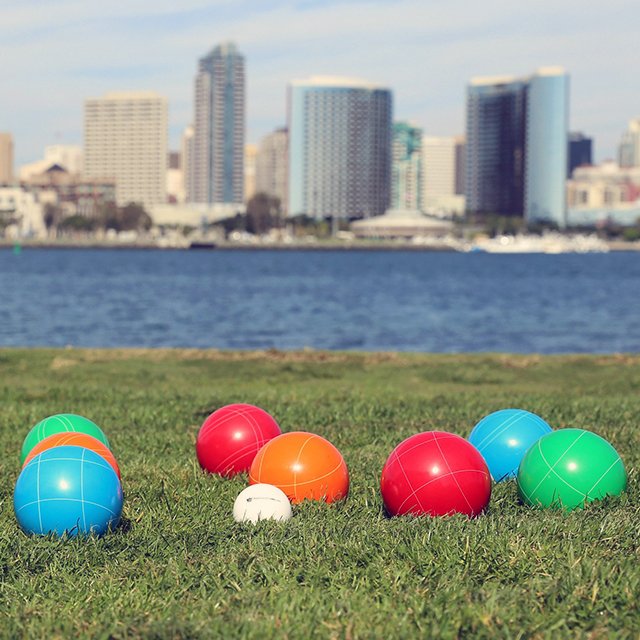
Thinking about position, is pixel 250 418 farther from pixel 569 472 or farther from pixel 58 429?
pixel 569 472

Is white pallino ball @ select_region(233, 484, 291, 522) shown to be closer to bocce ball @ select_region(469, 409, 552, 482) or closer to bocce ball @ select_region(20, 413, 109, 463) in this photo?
bocce ball @ select_region(469, 409, 552, 482)

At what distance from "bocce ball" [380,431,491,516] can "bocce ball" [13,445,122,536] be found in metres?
1.97

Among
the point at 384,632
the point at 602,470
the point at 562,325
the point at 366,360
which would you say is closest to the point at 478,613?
the point at 384,632

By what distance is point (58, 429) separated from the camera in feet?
36.4

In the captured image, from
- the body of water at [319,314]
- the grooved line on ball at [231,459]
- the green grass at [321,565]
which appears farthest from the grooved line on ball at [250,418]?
the body of water at [319,314]

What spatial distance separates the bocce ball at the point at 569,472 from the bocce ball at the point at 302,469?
4.61 ft

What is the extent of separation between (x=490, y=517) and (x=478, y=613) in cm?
230

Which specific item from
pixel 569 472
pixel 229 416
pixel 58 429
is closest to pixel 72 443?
pixel 58 429

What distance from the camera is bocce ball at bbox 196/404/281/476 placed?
429 inches

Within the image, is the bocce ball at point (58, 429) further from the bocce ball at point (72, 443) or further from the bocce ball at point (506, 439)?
the bocce ball at point (506, 439)

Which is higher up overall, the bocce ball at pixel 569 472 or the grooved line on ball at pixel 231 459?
the bocce ball at pixel 569 472

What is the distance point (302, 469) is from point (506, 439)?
2034 millimetres

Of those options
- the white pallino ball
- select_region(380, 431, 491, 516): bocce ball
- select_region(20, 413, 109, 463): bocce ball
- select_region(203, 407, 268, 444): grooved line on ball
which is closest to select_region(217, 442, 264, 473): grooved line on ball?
select_region(203, 407, 268, 444): grooved line on ball

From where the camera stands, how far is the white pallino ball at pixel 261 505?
8.75m
